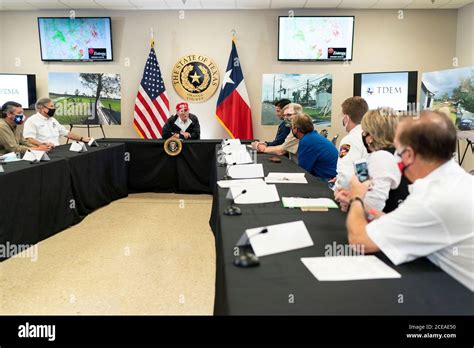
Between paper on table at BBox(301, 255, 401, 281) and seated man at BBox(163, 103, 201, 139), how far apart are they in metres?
4.74

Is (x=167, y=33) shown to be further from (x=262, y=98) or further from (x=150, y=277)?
(x=150, y=277)

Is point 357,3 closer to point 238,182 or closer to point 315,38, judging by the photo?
point 315,38

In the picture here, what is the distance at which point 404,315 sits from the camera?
964mm

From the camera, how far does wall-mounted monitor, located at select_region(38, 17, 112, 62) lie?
6379 millimetres

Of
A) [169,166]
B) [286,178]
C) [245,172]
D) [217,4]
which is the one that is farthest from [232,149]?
[217,4]

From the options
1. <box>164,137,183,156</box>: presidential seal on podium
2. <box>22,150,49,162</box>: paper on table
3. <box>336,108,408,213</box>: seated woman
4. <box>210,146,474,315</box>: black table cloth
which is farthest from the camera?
<box>164,137,183,156</box>: presidential seal on podium

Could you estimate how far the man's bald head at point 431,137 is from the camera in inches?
47.5

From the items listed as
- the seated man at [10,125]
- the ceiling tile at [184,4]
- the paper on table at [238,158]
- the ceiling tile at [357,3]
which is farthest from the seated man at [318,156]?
the ceiling tile at [184,4]

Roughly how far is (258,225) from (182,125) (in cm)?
453

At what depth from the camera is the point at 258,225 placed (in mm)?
1695

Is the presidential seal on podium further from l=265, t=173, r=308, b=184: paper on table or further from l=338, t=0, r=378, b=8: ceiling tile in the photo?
l=338, t=0, r=378, b=8: ceiling tile

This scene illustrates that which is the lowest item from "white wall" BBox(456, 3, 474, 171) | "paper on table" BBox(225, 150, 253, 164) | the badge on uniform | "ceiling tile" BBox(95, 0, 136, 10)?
"paper on table" BBox(225, 150, 253, 164)

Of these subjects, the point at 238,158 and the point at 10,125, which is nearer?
the point at 238,158

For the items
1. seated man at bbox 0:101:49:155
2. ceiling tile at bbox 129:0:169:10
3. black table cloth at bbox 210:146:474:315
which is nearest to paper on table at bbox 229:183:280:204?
black table cloth at bbox 210:146:474:315
